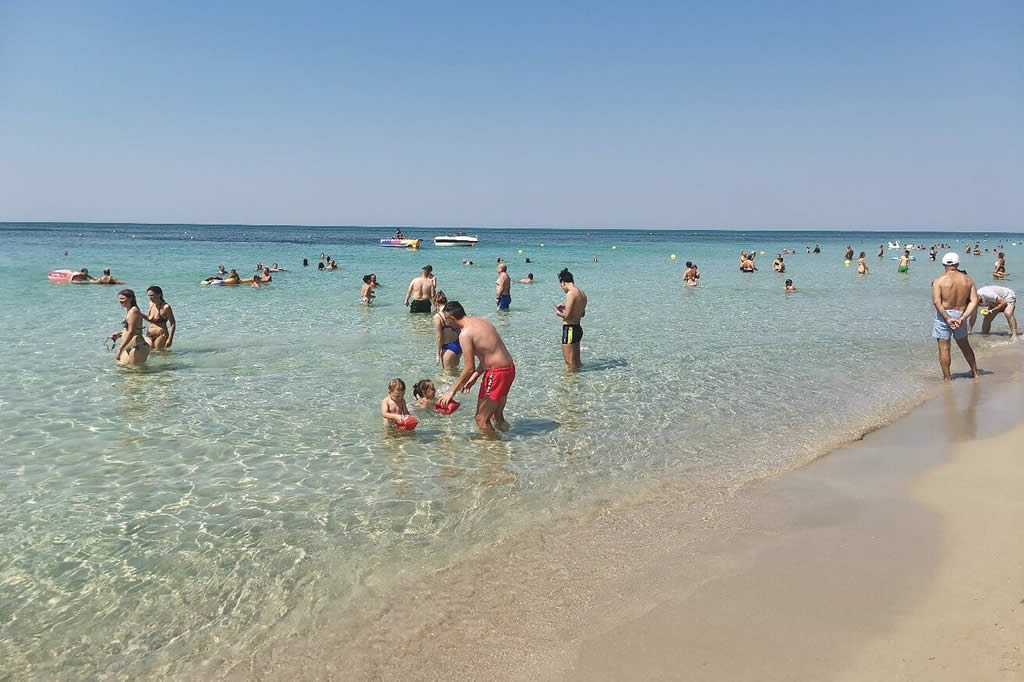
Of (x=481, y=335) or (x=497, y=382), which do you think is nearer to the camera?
(x=481, y=335)

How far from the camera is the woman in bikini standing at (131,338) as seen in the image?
39.2 ft

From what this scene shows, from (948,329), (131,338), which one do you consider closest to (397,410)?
(131,338)

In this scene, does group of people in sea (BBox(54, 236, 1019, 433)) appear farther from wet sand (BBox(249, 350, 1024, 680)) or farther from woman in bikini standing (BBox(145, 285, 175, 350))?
wet sand (BBox(249, 350, 1024, 680))

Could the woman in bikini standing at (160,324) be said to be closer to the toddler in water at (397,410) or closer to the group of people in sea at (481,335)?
the group of people in sea at (481,335)

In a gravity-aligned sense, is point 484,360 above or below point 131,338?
above

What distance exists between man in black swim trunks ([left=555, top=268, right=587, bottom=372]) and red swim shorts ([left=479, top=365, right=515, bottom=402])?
12.0 feet

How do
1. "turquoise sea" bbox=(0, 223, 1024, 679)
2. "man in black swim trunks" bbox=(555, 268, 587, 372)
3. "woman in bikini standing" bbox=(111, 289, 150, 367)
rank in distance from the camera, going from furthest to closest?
"woman in bikini standing" bbox=(111, 289, 150, 367), "man in black swim trunks" bbox=(555, 268, 587, 372), "turquoise sea" bbox=(0, 223, 1024, 679)

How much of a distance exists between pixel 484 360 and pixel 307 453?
85.3 inches

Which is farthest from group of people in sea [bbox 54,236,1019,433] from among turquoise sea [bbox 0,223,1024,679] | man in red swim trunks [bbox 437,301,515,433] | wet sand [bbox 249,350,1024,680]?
wet sand [bbox 249,350,1024,680]

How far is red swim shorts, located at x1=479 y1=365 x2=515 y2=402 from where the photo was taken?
791 centimetres

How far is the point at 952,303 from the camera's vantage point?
36.2 ft

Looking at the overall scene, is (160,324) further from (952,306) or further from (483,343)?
(952,306)

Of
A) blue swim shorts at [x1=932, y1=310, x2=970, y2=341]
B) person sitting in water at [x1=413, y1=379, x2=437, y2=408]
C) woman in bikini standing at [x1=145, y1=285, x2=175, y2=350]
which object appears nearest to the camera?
person sitting in water at [x1=413, y1=379, x2=437, y2=408]

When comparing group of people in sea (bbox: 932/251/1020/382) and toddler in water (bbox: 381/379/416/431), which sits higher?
group of people in sea (bbox: 932/251/1020/382)
